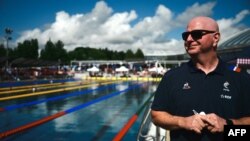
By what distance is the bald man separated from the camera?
7.52 feet

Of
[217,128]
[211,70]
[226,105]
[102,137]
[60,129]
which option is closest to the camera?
[217,128]

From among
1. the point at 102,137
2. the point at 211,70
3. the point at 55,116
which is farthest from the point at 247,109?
the point at 55,116

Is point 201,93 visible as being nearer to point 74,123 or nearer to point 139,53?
point 74,123

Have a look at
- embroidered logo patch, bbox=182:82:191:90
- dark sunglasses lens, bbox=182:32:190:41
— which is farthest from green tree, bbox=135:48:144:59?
embroidered logo patch, bbox=182:82:191:90

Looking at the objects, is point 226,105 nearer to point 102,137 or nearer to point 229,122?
point 229,122

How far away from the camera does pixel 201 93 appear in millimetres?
2361

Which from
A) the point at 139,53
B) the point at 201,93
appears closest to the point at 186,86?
the point at 201,93

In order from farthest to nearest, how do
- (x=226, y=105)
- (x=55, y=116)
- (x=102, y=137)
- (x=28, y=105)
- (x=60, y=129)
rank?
(x=28, y=105)
(x=55, y=116)
(x=60, y=129)
(x=102, y=137)
(x=226, y=105)

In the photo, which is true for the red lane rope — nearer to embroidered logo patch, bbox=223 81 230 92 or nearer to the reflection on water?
the reflection on water

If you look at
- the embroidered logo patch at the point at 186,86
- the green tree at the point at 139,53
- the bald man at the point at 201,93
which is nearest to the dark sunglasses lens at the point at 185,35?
the bald man at the point at 201,93

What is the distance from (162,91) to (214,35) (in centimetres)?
59

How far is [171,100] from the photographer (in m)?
2.47

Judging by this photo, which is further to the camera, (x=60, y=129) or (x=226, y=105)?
(x=60, y=129)

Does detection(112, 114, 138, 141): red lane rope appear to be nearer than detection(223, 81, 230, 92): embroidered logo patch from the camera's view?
No
